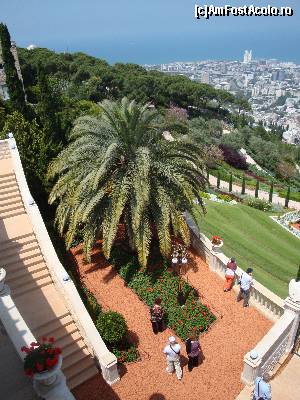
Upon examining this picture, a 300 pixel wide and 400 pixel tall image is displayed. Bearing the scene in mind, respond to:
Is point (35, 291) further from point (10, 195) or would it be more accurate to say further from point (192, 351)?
point (192, 351)

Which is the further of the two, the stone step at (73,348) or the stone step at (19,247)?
the stone step at (19,247)

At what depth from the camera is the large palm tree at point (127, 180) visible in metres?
12.3

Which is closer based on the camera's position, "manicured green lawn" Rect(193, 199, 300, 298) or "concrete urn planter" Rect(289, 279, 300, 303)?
"concrete urn planter" Rect(289, 279, 300, 303)

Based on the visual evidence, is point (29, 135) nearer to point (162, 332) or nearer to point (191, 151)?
point (191, 151)

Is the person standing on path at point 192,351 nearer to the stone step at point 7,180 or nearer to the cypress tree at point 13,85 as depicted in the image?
the stone step at point 7,180

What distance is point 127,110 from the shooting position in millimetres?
13805

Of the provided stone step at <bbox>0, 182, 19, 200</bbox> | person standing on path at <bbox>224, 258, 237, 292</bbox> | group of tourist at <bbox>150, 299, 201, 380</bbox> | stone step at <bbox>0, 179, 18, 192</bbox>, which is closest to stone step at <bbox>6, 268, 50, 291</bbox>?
stone step at <bbox>0, 182, 19, 200</bbox>

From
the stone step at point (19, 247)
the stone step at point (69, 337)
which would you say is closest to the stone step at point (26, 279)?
the stone step at point (19, 247)

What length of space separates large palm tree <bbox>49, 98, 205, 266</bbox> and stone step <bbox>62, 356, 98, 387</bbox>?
3.41 m

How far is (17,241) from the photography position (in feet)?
43.3

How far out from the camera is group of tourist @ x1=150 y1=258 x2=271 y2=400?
830cm

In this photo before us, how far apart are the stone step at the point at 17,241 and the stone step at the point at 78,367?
4947 mm

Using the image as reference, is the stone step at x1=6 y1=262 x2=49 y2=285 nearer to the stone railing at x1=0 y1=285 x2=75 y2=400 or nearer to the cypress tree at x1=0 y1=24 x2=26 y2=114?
the stone railing at x1=0 y1=285 x2=75 y2=400

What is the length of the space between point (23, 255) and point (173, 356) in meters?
6.52
